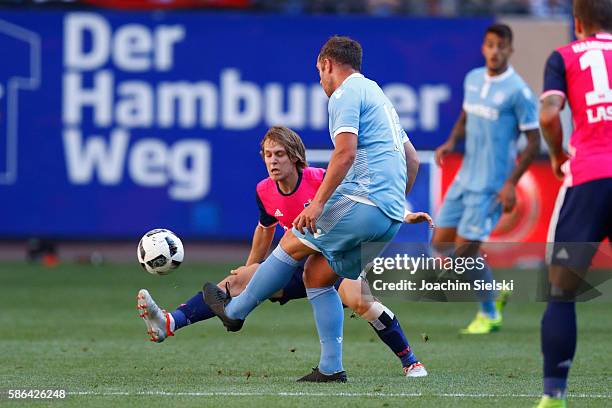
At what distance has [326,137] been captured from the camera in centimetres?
1700

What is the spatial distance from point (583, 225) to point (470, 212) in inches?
218

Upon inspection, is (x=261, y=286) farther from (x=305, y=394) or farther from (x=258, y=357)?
(x=258, y=357)

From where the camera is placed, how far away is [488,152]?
11.8m

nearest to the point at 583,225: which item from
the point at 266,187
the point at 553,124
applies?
the point at 553,124

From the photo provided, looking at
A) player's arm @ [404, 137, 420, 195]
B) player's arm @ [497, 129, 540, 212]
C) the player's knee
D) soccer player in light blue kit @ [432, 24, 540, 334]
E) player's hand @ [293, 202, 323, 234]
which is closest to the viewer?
player's hand @ [293, 202, 323, 234]

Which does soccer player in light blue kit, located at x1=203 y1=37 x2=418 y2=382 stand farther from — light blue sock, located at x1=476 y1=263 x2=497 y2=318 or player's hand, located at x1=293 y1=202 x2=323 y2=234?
light blue sock, located at x1=476 y1=263 x2=497 y2=318

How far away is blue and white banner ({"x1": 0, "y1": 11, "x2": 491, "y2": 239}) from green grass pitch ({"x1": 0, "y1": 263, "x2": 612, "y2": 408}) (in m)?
2.44

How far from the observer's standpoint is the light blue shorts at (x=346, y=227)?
7.28m

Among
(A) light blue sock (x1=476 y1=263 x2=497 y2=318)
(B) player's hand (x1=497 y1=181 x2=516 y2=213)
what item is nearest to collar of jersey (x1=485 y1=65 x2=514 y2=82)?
(B) player's hand (x1=497 y1=181 x2=516 y2=213)

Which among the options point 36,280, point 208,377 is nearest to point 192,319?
point 208,377

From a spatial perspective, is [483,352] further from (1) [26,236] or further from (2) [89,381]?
(1) [26,236]

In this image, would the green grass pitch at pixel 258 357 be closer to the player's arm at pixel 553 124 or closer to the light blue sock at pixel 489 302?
the light blue sock at pixel 489 302

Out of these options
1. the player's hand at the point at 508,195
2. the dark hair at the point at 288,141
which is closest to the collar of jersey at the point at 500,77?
the player's hand at the point at 508,195

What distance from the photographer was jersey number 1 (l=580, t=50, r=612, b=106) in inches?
248
